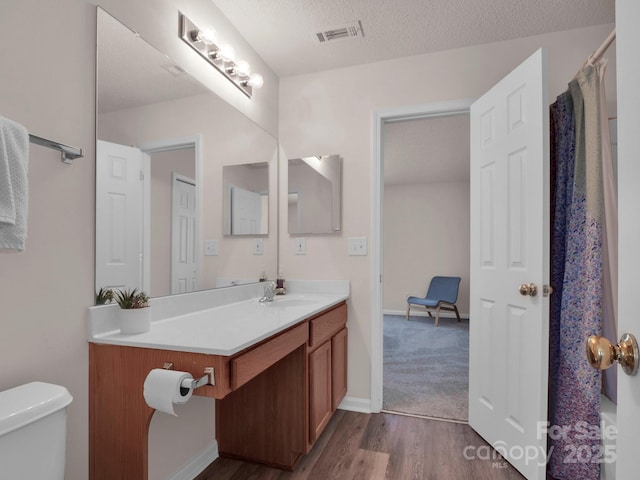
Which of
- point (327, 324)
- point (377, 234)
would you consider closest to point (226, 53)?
point (377, 234)

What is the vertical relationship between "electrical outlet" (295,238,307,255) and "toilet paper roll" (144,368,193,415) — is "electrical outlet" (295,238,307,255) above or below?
above

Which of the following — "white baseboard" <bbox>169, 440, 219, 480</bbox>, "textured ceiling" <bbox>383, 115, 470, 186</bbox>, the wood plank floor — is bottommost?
the wood plank floor

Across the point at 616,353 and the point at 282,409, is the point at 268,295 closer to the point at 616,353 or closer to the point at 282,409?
the point at 282,409

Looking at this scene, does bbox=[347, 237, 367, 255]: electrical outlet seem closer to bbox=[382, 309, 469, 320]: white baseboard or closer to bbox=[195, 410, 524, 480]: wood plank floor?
bbox=[195, 410, 524, 480]: wood plank floor

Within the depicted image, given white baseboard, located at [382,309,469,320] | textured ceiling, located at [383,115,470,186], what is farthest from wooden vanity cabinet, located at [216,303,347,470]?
white baseboard, located at [382,309,469,320]

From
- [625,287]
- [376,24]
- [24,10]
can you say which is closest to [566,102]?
[376,24]

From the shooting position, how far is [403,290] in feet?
20.4

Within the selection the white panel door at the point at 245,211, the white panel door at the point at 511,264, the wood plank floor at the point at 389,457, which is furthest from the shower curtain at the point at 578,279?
the white panel door at the point at 245,211

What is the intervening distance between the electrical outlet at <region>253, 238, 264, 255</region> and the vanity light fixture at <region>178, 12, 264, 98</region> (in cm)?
92

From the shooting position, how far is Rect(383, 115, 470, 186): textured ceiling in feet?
12.0

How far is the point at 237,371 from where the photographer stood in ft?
3.70

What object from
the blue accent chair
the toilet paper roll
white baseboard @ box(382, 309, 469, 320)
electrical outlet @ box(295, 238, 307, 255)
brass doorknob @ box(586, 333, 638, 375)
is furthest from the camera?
white baseboard @ box(382, 309, 469, 320)

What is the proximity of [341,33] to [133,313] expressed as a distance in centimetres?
189

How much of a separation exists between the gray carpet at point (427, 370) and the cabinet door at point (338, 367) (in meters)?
0.39
